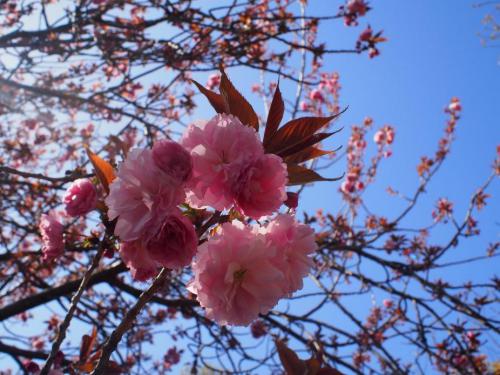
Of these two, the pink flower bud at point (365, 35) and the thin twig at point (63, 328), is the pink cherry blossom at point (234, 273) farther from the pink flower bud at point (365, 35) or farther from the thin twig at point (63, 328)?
the pink flower bud at point (365, 35)

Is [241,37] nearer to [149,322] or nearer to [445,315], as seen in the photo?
[445,315]

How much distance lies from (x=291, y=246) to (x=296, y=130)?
0.92 feet

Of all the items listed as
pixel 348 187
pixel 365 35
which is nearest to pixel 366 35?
pixel 365 35

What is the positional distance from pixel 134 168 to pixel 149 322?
446 cm

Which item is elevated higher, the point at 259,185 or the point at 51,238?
the point at 51,238

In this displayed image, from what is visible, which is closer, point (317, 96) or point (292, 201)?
point (292, 201)

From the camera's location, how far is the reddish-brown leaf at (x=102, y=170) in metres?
0.98

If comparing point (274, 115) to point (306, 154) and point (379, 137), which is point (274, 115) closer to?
point (306, 154)

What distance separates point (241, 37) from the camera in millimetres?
3711

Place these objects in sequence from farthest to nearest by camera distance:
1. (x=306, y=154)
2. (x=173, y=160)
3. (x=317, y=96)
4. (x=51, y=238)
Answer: (x=317, y=96) < (x=51, y=238) < (x=306, y=154) < (x=173, y=160)

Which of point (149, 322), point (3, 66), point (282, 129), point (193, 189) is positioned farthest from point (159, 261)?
point (149, 322)

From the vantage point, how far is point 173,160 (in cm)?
82

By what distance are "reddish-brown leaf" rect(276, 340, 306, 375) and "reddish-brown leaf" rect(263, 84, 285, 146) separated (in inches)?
19.6

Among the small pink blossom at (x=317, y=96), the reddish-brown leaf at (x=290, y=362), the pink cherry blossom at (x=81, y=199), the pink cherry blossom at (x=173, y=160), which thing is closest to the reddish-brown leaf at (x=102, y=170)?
the pink cherry blossom at (x=81, y=199)
